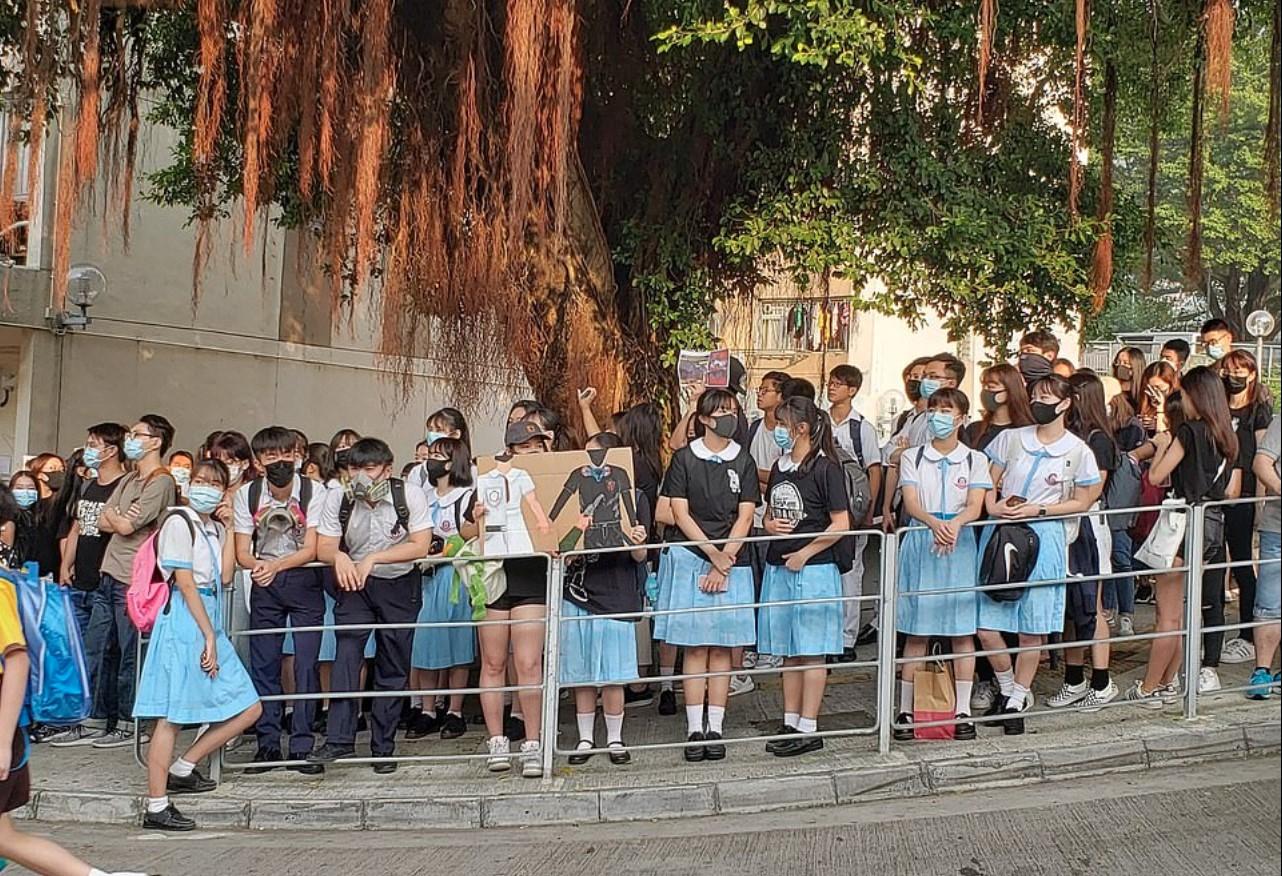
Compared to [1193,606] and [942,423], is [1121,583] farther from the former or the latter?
[942,423]

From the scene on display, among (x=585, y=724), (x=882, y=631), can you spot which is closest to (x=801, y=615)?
(x=882, y=631)

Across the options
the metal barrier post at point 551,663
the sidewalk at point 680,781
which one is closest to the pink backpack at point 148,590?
the sidewalk at point 680,781

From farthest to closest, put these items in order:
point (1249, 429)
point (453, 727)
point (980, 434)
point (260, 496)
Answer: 1. point (453, 727)
2. point (980, 434)
3. point (1249, 429)
4. point (260, 496)

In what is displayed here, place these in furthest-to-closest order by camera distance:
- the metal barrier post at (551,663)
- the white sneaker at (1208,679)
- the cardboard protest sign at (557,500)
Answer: the white sneaker at (1208,679)
the cardboard protest sign at (557,500)
the metal barrier post at (551,663)

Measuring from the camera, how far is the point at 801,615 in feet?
22.2

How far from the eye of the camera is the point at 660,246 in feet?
34.3

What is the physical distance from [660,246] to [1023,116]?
3308mm

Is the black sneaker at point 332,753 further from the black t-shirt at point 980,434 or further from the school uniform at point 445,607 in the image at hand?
the black t-shirt at point 980,434

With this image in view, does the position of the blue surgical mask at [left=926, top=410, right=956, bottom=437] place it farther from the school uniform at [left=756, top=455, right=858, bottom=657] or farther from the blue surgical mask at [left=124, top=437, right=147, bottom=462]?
the blue surgical mask at [left=124, top=437, right=147, bottom=462]

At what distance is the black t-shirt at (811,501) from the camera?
675 cm

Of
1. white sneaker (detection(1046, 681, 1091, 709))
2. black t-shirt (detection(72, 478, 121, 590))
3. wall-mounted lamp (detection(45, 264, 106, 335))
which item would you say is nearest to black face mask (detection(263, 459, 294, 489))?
black t-shirt (detection(72, 478, 121, 590))

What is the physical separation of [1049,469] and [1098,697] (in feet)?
4.50

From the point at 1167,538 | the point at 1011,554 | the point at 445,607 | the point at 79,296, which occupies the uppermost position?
the point at 79,296

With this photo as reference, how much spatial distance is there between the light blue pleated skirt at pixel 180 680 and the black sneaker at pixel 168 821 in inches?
18.9
